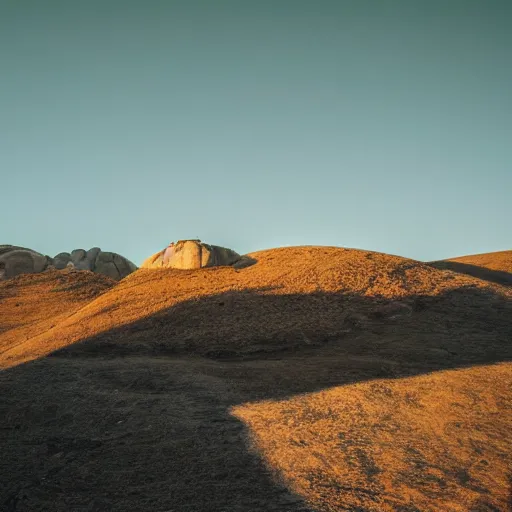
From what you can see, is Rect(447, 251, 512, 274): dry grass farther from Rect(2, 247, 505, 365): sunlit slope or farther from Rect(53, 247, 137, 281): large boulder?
Rect(53, 247, 137, 281): large boulder

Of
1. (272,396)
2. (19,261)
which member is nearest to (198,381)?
(272,396)

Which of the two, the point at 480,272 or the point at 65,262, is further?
the point at 65,262

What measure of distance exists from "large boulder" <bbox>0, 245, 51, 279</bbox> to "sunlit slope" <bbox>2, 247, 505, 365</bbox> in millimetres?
12602

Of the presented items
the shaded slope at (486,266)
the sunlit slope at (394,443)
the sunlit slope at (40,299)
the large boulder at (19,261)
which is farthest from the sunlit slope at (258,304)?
the large boulder at (19,261)

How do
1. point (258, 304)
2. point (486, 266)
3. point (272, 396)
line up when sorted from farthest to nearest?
point (486, 266)
point (258, 304)
point (272, 396)

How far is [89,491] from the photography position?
4145mm

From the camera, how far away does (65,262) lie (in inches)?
1193

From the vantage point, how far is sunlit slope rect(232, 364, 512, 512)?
3.74 m

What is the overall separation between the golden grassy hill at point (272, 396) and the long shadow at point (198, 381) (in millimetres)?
30

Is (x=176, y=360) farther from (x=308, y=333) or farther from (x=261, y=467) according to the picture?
(x=261, y=467)

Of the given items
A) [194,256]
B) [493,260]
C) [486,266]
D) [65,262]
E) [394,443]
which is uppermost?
[65,262]

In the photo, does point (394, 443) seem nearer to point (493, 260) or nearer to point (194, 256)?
point (194, 256)

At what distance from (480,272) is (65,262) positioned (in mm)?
23692

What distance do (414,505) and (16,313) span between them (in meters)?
16.7
